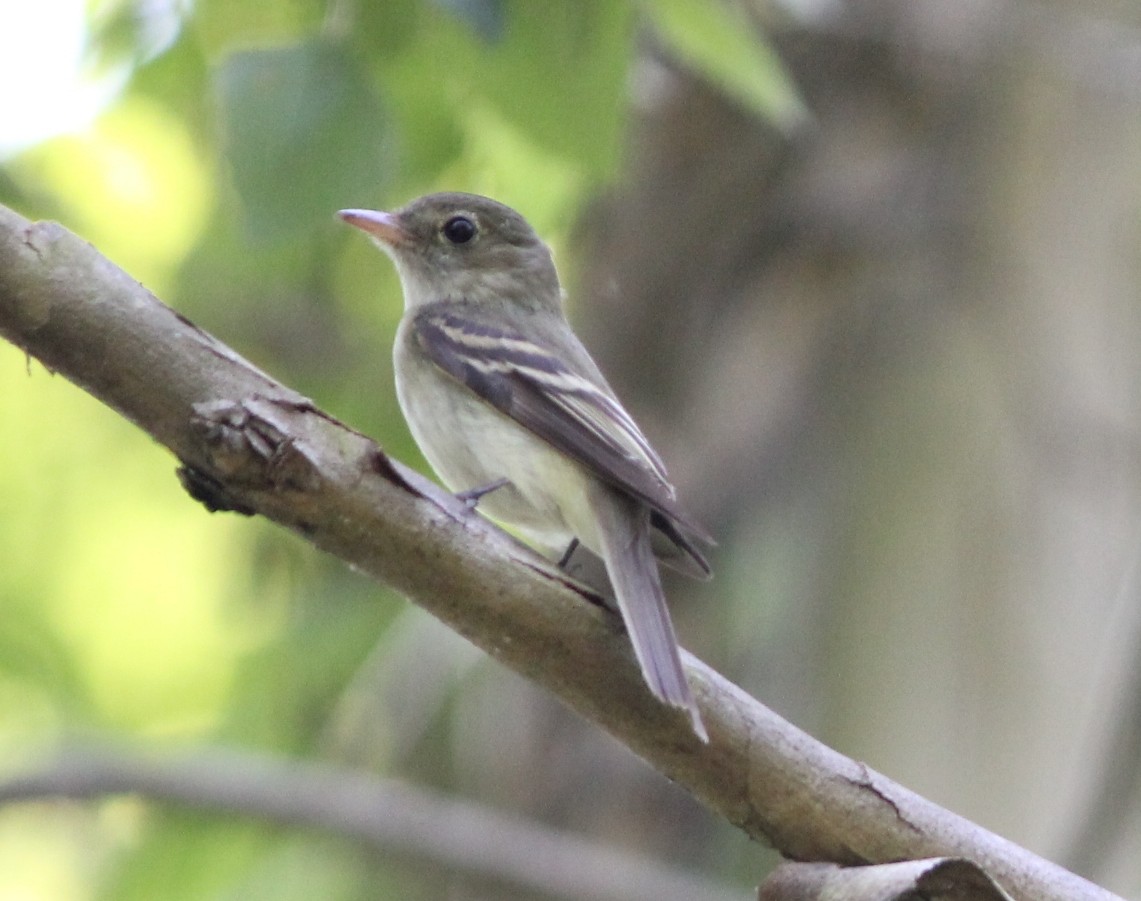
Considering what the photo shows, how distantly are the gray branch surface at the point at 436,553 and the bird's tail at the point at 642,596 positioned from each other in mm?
59

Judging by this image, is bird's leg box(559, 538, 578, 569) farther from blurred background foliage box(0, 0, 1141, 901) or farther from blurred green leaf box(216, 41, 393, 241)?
blurred green leaf box(216, 41, 393, 241)

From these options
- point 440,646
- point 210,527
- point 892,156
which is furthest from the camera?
point 210,527

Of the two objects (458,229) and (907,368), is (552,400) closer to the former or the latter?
(458,229)

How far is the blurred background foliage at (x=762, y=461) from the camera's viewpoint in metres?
4.75

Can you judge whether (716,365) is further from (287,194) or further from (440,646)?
(287,194)

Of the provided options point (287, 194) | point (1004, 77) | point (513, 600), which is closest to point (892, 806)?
point (513, 600)

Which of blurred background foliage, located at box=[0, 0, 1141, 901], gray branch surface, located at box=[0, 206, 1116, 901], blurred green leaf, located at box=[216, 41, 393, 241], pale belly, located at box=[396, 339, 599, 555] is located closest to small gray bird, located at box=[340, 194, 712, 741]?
pale belly, located at box=[396, 339, 599, 555]

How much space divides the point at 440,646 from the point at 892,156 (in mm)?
2433

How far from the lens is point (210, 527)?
20.3 ft

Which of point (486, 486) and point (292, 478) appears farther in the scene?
point (486, 486)

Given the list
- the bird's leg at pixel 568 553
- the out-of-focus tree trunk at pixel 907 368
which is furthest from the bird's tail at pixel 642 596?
the out-of-focus tree trunk at pixel 907 368

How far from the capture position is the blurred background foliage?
187 inches

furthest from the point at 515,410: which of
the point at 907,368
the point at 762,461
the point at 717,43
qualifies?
the point at 907,368

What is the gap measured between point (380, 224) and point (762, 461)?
1984 millimetres
